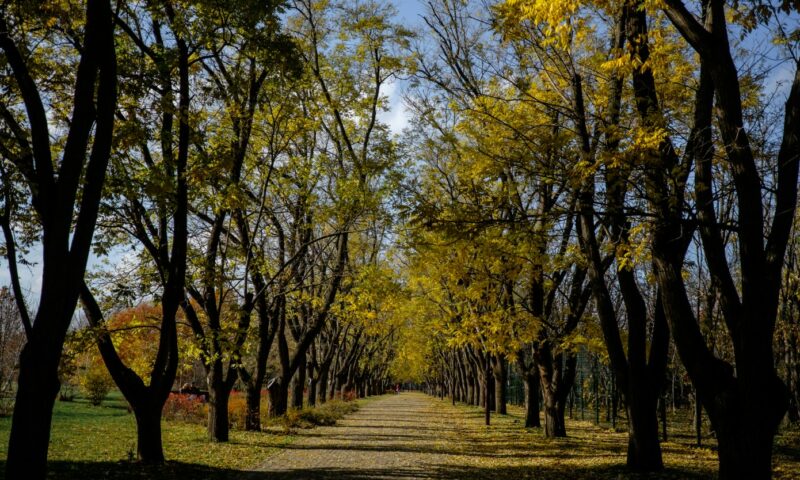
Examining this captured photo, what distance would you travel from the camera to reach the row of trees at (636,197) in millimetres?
5773

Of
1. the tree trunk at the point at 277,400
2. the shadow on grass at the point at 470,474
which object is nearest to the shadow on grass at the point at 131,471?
the shadow on grass at the point at 470,474

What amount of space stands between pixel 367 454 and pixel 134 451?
5291 millimetres

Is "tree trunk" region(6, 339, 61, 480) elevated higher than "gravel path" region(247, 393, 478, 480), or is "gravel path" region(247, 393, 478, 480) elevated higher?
"tree trunk" region(6, 339, 61, 480)

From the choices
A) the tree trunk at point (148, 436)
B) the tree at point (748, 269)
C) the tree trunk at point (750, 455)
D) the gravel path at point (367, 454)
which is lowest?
the gravel path at point (367, 454)

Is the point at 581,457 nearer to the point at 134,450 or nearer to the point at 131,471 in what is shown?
the point at 131,471

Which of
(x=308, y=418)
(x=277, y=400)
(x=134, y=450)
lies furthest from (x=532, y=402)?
A: (x=134, y=450)

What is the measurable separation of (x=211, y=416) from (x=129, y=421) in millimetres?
10437

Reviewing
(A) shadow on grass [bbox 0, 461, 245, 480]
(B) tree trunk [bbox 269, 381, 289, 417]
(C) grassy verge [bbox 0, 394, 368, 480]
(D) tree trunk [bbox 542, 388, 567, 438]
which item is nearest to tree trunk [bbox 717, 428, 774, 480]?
(A) shadow on grass [bbox 0, 461, 245, 480]

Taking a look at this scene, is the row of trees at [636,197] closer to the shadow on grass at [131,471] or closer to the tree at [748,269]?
the tree at [748,269]

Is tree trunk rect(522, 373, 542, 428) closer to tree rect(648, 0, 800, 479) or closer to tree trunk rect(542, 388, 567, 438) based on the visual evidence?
tree trunk rect(542, 388, 567, 438)

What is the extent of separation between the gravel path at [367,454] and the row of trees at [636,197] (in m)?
3.26

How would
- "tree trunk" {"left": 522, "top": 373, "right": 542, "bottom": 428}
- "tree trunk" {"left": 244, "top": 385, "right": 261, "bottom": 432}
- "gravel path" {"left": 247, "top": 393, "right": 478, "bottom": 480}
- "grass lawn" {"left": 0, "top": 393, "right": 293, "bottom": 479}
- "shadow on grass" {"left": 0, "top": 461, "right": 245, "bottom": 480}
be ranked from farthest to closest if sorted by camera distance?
1. "tree trunk" {"left": 522, "top": 373, "right": 542, "bottom": 428}
2. "tree trunk" {"left": 244, "top": 385, "right": 261, "bottom": 432}
3. "gravel path" {"left": 247, "top": 393, "right": 478, "bottom": 480}
4. "grass lawn" {"left": 0, "top": 393, "right": 293, "bottom": 479}
5. "shadow on grass" {"left": 0, "top": 461, "right": 245, "bottom": 480}

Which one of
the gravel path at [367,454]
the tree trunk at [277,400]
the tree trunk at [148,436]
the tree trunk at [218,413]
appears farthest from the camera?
the tree trunk at [277,400]

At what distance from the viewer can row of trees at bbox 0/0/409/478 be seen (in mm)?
6242
